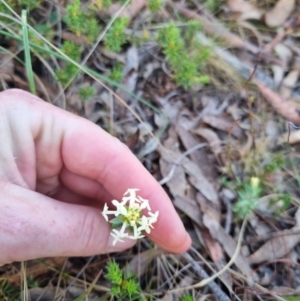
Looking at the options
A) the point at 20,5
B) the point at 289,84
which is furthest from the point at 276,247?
the point at 20,5

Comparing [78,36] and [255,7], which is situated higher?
[255,7]

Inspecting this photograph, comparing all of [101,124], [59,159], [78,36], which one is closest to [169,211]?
[59,159]

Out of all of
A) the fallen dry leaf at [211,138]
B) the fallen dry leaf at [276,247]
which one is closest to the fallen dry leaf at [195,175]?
the fallen dry leaf at [211,138]

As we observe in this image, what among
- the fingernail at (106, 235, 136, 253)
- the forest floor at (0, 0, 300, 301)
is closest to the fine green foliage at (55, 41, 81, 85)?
the forest floor at (0, 0, 300, 301)

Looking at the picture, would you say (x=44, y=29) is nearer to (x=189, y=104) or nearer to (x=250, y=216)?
(x=189, y=104)

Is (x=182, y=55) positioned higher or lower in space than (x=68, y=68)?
higher

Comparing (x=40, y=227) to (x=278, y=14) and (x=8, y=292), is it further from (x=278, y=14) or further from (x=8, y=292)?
(x=278, y=14)
